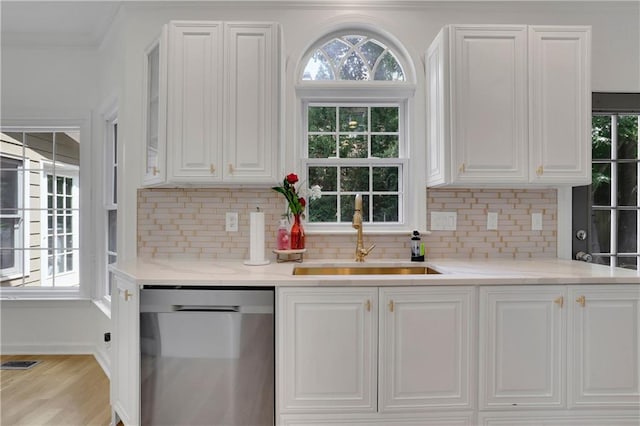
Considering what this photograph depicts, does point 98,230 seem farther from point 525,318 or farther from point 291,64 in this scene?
point 525,318

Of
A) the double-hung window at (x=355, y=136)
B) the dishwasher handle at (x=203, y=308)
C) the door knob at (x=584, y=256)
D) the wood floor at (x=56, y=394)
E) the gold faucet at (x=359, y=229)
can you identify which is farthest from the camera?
the double-hung window at (x=355, y=136)

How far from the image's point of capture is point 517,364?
1863 millimetres

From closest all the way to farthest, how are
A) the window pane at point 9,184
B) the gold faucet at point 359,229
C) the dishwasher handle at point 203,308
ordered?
the dishwasher handle at point 203,308, the gold faucet at point 359,229, the window pane at point 9,184

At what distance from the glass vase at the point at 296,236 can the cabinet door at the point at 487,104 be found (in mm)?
1022

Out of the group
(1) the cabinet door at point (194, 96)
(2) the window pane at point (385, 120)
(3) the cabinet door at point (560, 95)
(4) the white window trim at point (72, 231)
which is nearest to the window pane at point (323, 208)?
(2) the window pane at point (385, 120)

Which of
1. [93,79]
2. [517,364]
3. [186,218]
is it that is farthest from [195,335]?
[93,79]

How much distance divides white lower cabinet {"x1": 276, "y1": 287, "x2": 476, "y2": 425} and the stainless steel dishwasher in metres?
0.11

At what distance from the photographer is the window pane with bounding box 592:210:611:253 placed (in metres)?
2.61

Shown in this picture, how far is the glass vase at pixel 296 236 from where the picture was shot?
239 centimetres

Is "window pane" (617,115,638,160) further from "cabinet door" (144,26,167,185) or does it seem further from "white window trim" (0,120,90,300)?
"white window trim" (0,120,90,300)

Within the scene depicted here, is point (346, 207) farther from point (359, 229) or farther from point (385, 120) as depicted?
point (385, 120)

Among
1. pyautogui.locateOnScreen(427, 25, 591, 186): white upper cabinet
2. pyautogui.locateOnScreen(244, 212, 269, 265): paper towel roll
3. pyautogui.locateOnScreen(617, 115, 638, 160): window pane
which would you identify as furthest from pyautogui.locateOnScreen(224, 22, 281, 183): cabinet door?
pyautogui.locateOnScreen(617, 115, 638, 160): window pane

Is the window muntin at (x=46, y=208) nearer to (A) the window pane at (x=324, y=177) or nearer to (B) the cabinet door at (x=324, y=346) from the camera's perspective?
(A) the window pane at (x=324, y=177)

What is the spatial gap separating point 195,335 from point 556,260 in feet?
7.72
